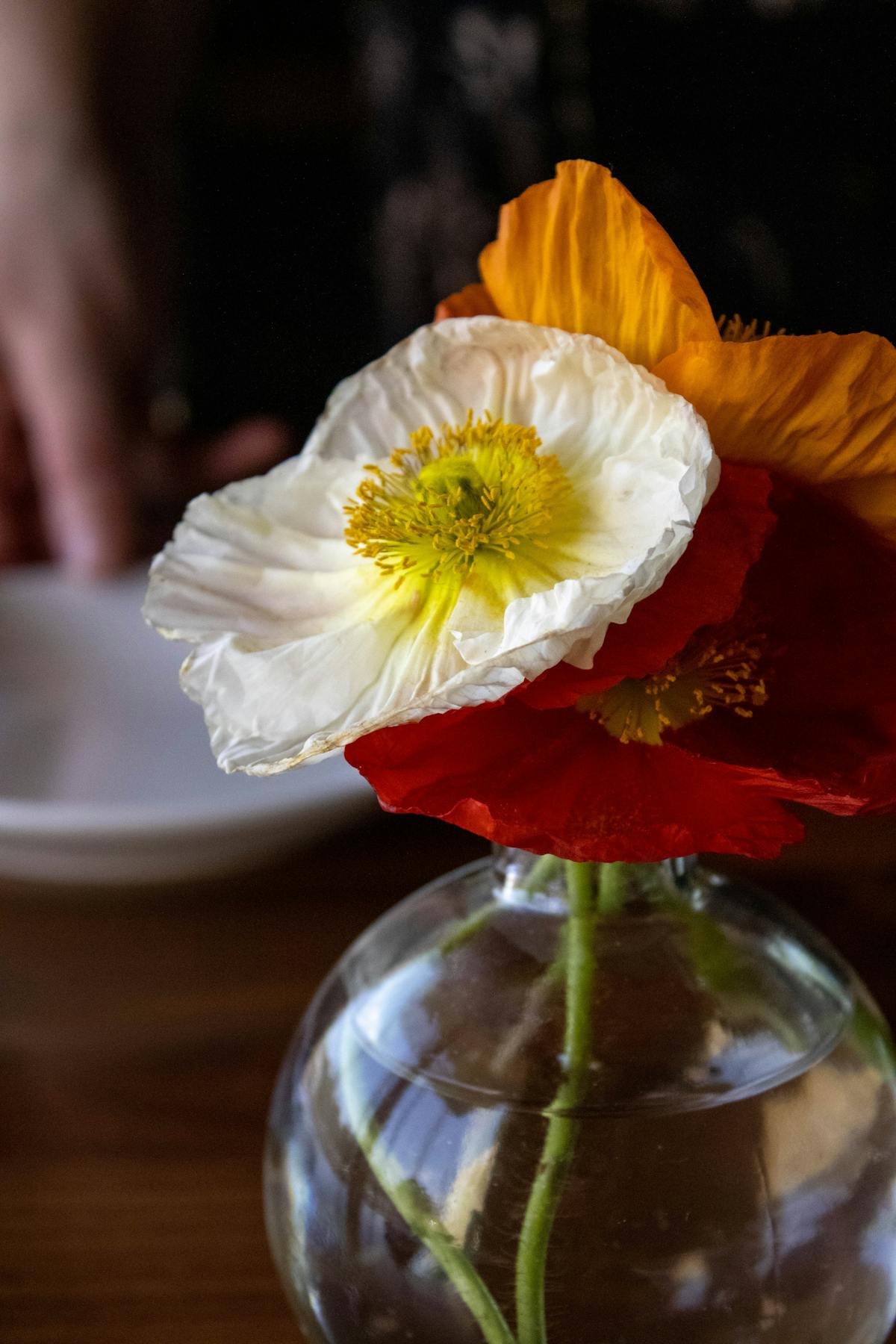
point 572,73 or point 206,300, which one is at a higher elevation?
point 572,73

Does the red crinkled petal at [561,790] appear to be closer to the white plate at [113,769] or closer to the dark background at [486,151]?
the dark background at [486,151]

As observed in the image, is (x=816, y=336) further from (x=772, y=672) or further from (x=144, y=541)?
(x=144, y=541)

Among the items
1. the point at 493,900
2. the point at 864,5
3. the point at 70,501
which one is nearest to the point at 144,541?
the point at 70,501

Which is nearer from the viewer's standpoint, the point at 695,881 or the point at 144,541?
the point at 695,881

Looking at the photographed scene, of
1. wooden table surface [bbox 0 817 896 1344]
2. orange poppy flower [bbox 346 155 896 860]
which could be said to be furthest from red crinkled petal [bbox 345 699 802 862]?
wooden table surface [bbox 0 817 896 1344]

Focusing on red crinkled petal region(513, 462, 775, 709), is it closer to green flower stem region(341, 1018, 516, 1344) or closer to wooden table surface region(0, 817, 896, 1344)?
green flower stem region(341, 1018, 516, 1344)

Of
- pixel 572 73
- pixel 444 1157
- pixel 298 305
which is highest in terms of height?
pixel 572 73

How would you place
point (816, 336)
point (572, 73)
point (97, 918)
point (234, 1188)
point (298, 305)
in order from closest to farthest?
point (816, 336) → point (234, 1188) → point (97, 918) → point (572, 73) → point (298, 305)

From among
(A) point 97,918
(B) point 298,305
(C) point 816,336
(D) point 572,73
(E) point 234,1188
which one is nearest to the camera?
(C) point 816,336
